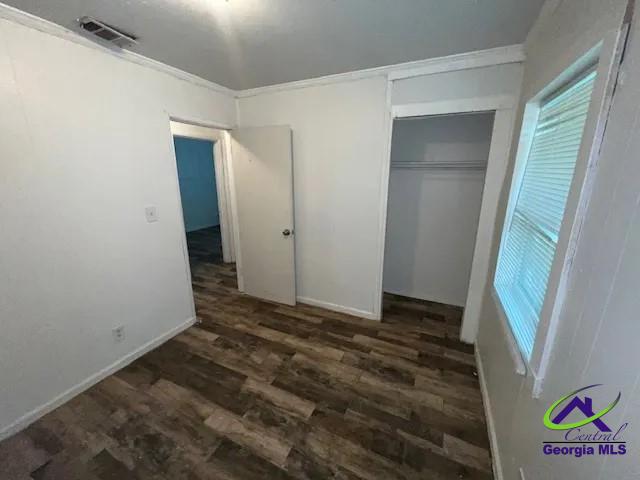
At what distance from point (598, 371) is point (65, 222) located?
259 centimetres

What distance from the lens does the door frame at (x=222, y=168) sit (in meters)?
3.15

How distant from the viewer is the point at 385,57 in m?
1.92

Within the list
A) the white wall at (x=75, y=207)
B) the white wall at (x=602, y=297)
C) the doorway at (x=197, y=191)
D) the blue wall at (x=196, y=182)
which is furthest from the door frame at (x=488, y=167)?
the blue wall at (x=196, y=182)

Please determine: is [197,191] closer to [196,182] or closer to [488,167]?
[196,182]

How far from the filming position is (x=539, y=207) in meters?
1.25

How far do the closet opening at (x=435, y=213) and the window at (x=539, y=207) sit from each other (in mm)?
994

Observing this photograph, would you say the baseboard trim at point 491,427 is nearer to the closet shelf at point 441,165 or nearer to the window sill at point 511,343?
the window sill at point 511,343

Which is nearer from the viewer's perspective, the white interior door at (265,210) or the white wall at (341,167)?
the white wall at (341,167)

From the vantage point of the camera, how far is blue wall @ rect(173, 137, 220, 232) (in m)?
6.04

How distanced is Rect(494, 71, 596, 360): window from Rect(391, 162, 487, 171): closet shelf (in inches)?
42.5

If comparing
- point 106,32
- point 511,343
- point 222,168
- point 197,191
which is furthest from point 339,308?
point 197,191

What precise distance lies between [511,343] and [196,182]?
6.83 metres

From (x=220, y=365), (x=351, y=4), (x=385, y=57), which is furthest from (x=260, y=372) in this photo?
(x=385, y=57)

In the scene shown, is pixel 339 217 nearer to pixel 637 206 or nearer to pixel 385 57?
pixel 385 57
